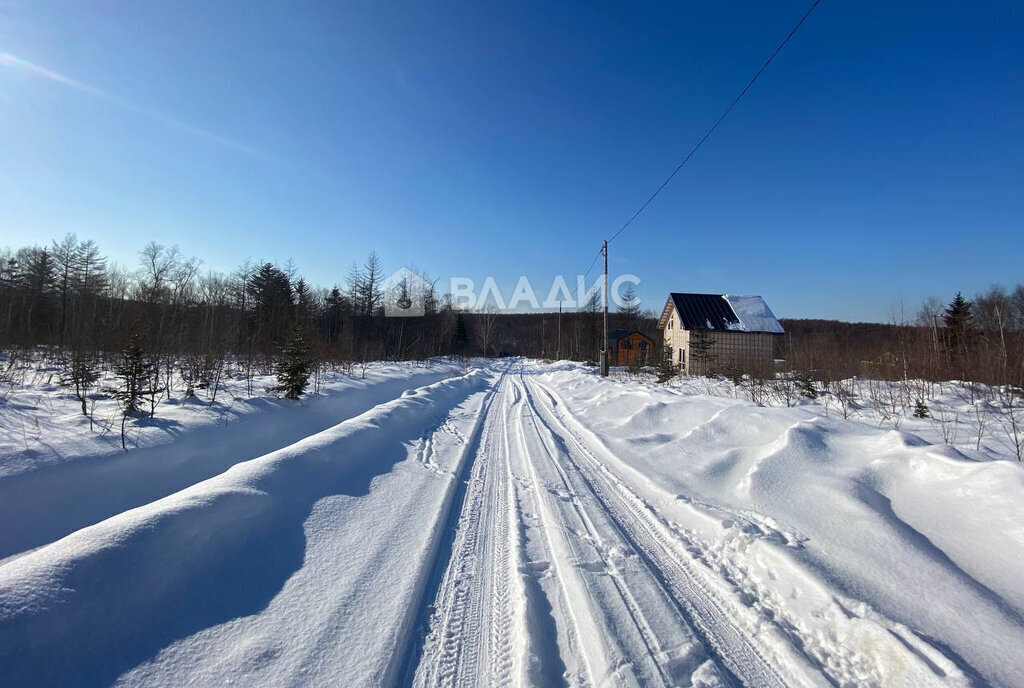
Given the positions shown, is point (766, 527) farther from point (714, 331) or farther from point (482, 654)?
point (714, 331)

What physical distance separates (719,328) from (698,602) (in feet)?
90.0

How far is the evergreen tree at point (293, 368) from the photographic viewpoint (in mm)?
9508

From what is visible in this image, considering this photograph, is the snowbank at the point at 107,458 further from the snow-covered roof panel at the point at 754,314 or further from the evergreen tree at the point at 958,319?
the snow-covered roof panel at the point at 754,314

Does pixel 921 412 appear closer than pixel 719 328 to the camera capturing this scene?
Yes

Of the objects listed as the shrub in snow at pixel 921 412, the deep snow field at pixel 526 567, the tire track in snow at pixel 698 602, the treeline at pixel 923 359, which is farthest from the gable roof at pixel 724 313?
the tire track in snow at pixel 698 602

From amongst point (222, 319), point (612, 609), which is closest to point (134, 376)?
point (612, 609)

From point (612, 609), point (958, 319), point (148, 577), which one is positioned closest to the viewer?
point (148, 577)

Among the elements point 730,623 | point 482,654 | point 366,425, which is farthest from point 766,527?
point 366,425

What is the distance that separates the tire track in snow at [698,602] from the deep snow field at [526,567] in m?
0.01

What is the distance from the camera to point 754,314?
27047mm

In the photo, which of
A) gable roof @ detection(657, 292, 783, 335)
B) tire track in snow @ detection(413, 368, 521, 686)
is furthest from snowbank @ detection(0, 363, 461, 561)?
gable roof @ detection(657, 292, 783, 335)

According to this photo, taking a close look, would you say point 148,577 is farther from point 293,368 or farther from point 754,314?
point 754,314

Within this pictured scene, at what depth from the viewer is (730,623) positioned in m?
2.31

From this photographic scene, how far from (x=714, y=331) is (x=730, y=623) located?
27.1m
